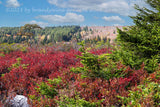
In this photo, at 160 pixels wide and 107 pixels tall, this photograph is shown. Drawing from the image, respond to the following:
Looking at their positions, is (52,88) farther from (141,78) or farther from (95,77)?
(141,78)

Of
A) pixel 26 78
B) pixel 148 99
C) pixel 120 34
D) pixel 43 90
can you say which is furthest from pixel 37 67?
pixel 148 99

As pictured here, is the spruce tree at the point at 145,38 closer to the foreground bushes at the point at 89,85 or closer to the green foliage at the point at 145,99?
the foreground bushes at the point at 89,85

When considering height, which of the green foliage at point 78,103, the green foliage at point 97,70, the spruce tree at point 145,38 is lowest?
the green foliage at point 78,103

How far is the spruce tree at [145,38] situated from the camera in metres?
4.99

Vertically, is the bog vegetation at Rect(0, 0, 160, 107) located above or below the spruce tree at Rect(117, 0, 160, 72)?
below

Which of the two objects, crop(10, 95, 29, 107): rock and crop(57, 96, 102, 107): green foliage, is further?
crop(10, 95, 29, 107): rock

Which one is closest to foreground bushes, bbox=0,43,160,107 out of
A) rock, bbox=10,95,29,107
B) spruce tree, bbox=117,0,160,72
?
rock, bbox=10,95,29,107

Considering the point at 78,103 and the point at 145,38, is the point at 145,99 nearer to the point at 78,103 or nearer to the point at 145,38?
the point at 78,103

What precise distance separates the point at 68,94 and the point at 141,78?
209 centimetres

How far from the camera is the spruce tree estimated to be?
4.99 metres

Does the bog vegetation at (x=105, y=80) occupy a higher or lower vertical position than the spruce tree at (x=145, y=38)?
lower

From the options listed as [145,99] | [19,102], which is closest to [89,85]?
[145,99]

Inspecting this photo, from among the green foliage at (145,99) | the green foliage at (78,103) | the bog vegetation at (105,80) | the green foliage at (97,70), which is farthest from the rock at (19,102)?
the green foliage at (145,99)

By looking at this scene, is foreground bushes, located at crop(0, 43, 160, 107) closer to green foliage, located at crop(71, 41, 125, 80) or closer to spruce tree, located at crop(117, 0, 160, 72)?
green foliage, located at crop(71, 41, 125, 80)
